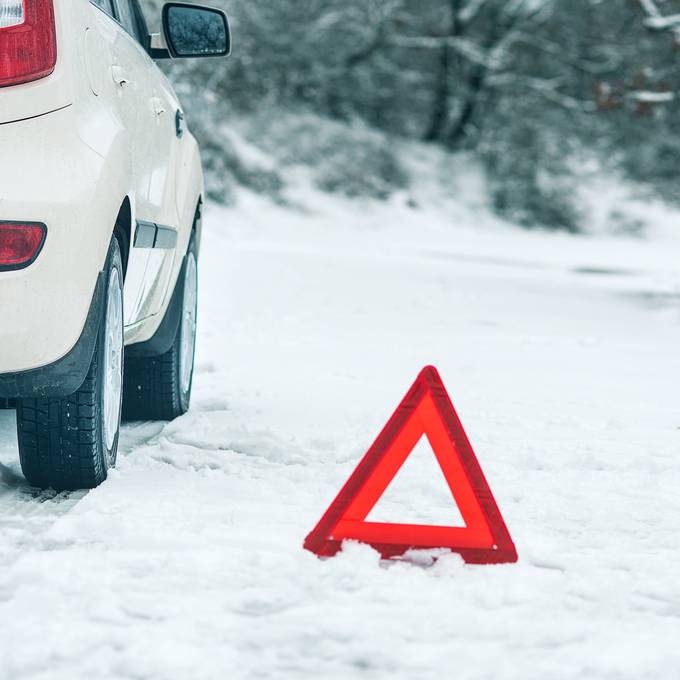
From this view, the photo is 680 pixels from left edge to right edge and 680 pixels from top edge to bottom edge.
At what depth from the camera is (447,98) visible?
106 ft

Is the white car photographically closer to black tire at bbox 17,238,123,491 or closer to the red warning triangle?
black tire at bbox 17,238,123,491

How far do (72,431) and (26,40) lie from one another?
1.13 m

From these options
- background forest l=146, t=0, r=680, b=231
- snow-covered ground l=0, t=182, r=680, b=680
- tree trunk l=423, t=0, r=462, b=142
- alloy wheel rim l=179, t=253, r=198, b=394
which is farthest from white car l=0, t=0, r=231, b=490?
tree trunk l=423, t=0, r=462, b=142

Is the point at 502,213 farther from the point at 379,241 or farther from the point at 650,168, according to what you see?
the point at 379,241

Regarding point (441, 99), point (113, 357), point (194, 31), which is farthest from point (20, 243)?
point (441, 99)

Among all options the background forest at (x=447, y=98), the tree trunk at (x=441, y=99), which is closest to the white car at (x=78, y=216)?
the background forest at (x=447, y=98)

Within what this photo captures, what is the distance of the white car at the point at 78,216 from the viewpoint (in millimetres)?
3016

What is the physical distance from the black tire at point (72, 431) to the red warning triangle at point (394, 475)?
2.73 ft

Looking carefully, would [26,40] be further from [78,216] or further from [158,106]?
[158,106]

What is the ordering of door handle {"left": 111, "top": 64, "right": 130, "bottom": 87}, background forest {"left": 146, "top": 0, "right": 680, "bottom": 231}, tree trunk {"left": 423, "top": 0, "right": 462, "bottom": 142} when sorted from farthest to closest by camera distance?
tree trunk {"left": 423, "top": 0, "right": 462, "bottom": 142} → background forest {"left": 146, "top": 0, "right": 680, "bottom": 231} → door handle {"left": 111, "top": 64, "right": 130, "bottom": 87}

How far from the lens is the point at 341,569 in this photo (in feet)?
9.70

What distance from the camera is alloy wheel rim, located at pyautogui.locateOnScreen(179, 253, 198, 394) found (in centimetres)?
527

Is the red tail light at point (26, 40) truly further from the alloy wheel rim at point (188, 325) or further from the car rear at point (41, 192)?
the alloy wheel rim at point (188, 325)

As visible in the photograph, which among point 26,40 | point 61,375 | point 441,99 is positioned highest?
point 26,40
